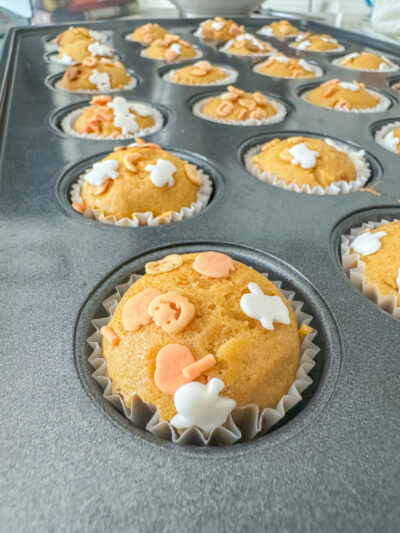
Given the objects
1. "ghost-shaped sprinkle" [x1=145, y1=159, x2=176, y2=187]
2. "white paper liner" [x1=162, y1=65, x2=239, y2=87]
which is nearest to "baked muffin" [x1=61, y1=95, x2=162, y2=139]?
"ghost-shaped sprinkle" [x1=145, y1=159, x2=176, y2=187]

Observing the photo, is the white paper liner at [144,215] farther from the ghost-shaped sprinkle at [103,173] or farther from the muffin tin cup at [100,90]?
the muffin tin cup at [100,90]

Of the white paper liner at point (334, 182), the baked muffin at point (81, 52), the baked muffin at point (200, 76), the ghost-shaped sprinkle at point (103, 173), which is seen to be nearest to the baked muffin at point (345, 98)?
the white paper liner at point (334, 182)

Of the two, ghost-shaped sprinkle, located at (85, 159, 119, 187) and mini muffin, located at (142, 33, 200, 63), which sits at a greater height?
mini muffin, located at (142, 33, 200, 63)

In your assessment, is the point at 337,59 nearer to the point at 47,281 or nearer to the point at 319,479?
the point at 47,281

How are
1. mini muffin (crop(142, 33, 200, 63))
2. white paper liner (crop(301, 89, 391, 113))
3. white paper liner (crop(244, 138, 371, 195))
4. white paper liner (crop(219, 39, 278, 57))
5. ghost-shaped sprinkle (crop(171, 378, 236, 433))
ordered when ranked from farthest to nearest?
1. white paper liner (crop(219, 39, 278, 57))
2. mini muffin (crop(142, 33, 200, 63))
3. white paper liner (crop(301, 89, 391, 113))
4. white paper liner (crop(244, 138, 371, 195))
5. ghost-shaped sprinkle (crop(171, 378, 236, 433))

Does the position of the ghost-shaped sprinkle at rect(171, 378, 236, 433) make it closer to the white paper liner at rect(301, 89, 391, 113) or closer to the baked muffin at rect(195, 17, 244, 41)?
the white paper liner at rect(301, 89, 391, 113)
